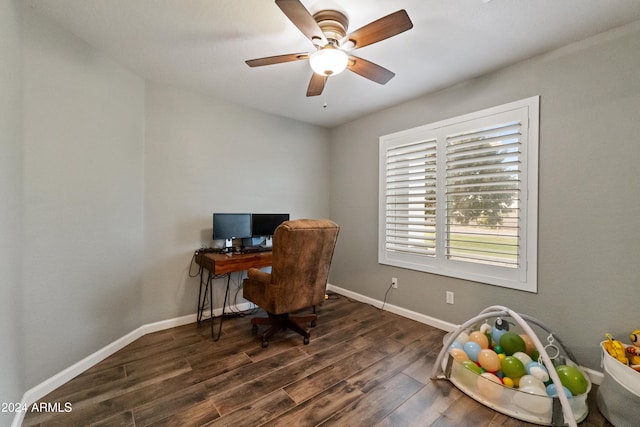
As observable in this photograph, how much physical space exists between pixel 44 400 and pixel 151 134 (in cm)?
218

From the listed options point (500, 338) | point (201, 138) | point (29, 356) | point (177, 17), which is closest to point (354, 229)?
point (500, 338)

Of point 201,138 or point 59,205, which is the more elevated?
point 201,138

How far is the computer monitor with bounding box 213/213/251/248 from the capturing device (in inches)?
107

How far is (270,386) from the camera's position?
174 cm

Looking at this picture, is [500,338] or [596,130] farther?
[500,338]

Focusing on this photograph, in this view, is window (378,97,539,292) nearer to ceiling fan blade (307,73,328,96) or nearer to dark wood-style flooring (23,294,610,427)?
dark wood-style flooring (23,294,610,427)

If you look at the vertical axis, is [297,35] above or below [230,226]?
above

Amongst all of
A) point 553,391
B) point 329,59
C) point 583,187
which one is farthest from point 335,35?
point 553,391

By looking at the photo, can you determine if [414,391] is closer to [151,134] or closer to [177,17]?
[177,17]

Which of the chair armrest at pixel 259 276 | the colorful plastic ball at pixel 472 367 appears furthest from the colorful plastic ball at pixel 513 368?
the chair armrest at pixel 259 276

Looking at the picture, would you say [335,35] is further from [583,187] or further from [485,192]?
[583,187]

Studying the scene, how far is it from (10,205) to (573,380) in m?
3.45

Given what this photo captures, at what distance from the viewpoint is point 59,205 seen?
1.75 m

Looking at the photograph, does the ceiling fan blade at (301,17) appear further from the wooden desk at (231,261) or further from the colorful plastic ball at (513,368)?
the colorful plastic ball at (513,368)
